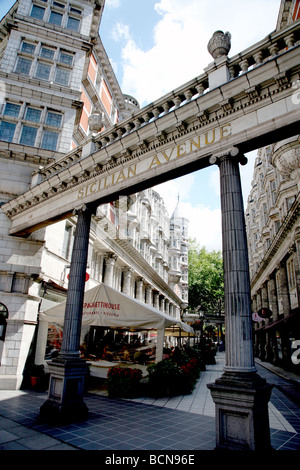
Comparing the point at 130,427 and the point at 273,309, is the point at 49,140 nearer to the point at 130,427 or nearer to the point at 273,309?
the point at 130,427

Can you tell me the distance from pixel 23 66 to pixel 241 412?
64.3 ft

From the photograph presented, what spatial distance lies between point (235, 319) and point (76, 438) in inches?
158

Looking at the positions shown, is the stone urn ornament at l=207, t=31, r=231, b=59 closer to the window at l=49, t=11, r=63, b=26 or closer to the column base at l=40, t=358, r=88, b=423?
the column base at l=40, t=358, r=88, b=423

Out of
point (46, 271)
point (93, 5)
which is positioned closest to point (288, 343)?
point (46, 271)

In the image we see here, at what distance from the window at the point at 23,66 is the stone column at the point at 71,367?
41.5 ft

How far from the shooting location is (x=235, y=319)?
203 inches

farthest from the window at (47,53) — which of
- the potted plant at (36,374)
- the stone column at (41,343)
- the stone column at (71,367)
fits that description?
the potted plant at (36,374)

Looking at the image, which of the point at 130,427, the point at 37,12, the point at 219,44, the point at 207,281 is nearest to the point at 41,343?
the point at 130,427

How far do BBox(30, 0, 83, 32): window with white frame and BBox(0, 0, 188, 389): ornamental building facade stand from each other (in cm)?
6

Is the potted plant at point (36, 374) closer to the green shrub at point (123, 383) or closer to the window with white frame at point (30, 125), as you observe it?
the green shrub at point (123, 383)

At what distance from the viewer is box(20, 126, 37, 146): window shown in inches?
585

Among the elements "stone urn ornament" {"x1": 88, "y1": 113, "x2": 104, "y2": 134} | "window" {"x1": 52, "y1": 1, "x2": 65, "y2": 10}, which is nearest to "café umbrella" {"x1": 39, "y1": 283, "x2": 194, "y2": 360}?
"stone urn ornament" {"x1": 88, "y1": 113, "x2": 104, "y2": 134}

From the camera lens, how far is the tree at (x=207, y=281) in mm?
59875

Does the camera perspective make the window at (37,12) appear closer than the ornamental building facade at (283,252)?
No
